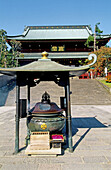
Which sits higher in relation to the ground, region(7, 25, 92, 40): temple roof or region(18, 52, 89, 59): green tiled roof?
region(7, 25, 92, 40): temple roof

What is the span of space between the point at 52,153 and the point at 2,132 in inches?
115

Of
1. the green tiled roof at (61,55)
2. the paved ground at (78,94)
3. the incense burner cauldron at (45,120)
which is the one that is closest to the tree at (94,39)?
the green tiled roof at (61,55)

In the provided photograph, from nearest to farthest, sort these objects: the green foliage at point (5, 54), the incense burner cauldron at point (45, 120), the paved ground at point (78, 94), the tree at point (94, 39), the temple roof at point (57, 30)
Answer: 1. the incense burner cauldron at point (45, 120)
2. the paved ground at point (78, 94)
3. the green foliage at point (5, 54)
4. the tree at point (94, 39)
5. the temple roof at point (57, 30)

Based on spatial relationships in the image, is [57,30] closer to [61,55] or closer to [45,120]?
[61,55]

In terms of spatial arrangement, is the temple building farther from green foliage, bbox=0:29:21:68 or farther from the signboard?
green foliage, bbox=0:29:21:68

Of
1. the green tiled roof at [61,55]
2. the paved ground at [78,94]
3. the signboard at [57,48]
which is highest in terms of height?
the signboard at [57,48]

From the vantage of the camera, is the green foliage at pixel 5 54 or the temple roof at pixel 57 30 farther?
the temple roof at pixel 57 30

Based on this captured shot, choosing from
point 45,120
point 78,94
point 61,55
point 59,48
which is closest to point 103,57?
point 78,94

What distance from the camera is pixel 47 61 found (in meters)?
4.19

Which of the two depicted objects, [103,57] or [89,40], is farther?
[89,40]

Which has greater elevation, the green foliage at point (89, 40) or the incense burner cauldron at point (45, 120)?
the green foliage at point (89, 40)

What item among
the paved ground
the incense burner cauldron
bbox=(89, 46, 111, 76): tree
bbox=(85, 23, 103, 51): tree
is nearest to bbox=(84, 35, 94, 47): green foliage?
bbox=(85, 23, 103, 51): tree

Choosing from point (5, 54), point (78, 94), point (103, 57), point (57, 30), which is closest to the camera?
point (78, 94)

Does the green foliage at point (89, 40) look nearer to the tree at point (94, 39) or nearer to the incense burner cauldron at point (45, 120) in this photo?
the tree at point (94, 39)
